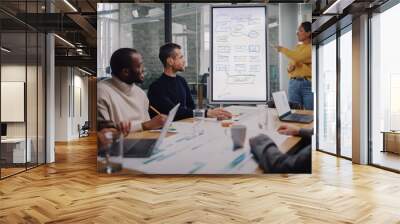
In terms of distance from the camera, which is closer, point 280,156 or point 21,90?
point 280,156

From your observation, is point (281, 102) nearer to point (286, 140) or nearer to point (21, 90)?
point (286, 140)

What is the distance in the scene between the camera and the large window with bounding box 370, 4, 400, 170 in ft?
23.0

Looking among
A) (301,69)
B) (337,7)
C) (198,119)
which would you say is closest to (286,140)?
(301,69)

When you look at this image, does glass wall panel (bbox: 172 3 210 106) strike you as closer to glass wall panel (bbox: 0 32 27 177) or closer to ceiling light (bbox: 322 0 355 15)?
ceiling light (bbox: 322 0 355 15)

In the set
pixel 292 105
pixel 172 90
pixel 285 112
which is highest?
pixel 172 90

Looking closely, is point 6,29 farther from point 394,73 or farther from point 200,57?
point 394,73

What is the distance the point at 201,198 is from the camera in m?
4.83

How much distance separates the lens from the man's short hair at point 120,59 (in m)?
6.46

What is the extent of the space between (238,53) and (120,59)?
1.99 metres

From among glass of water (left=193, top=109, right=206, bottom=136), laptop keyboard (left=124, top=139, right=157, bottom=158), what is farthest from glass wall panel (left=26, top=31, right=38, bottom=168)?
glass of water (left=193, top=109, right=206, bottom=136)

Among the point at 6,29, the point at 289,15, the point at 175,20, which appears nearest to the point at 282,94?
the point at 289,15

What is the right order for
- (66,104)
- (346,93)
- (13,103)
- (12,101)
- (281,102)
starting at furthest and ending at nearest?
(66,104)
(346,93)
(13,103)
(12,101)
(281,102)

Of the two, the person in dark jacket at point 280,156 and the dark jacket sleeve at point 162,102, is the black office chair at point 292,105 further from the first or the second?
the dark jacket sleeve at point 162,102

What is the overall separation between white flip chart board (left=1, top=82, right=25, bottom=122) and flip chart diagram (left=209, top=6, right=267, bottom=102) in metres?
3.50
